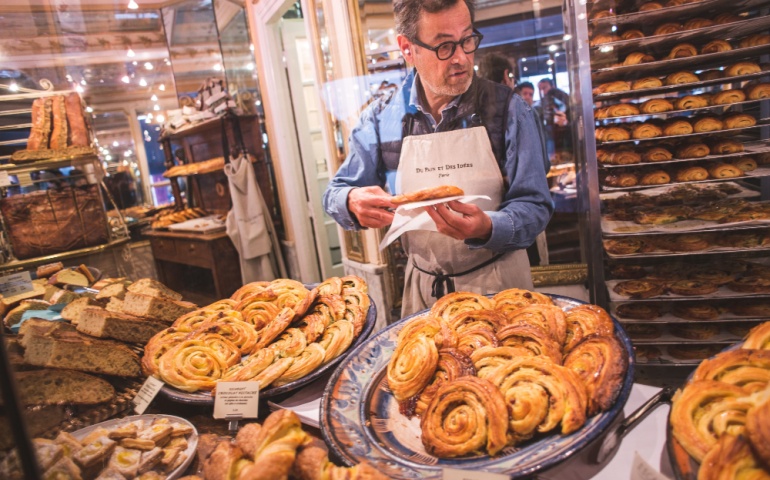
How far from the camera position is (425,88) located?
2.26 m

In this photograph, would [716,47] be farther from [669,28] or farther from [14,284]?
[14,284]

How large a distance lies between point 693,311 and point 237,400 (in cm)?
270

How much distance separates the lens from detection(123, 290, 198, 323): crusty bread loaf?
82.1 inches

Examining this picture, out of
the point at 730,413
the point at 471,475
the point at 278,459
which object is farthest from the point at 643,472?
the point at 278,459

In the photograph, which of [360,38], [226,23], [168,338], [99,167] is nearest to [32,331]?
[168,338]

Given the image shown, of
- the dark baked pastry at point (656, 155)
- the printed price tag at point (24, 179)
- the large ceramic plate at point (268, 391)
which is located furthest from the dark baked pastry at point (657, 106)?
the printed price tag at point (24, 179)

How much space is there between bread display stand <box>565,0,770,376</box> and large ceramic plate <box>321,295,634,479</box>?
1426mm

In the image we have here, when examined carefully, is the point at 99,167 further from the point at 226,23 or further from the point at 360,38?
the point at 226,23

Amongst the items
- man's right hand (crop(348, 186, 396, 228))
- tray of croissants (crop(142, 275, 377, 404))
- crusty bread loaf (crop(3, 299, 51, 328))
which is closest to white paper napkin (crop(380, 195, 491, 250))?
man's right hand (crop(348, 186, 396, 228))

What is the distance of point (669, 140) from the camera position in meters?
2.90

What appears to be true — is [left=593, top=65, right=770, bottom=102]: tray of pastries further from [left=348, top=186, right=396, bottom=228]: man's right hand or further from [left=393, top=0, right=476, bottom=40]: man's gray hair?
[left=348, top=186, right=396, bottom=228]: man's right hand

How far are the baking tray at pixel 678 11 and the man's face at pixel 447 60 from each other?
0.83m

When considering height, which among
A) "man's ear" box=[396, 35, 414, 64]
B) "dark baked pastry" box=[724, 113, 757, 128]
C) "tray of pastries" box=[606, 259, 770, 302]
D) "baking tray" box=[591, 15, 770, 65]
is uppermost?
"man's ear" box=[396, 35, 414, 64]

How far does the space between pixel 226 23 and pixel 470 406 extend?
636cm
